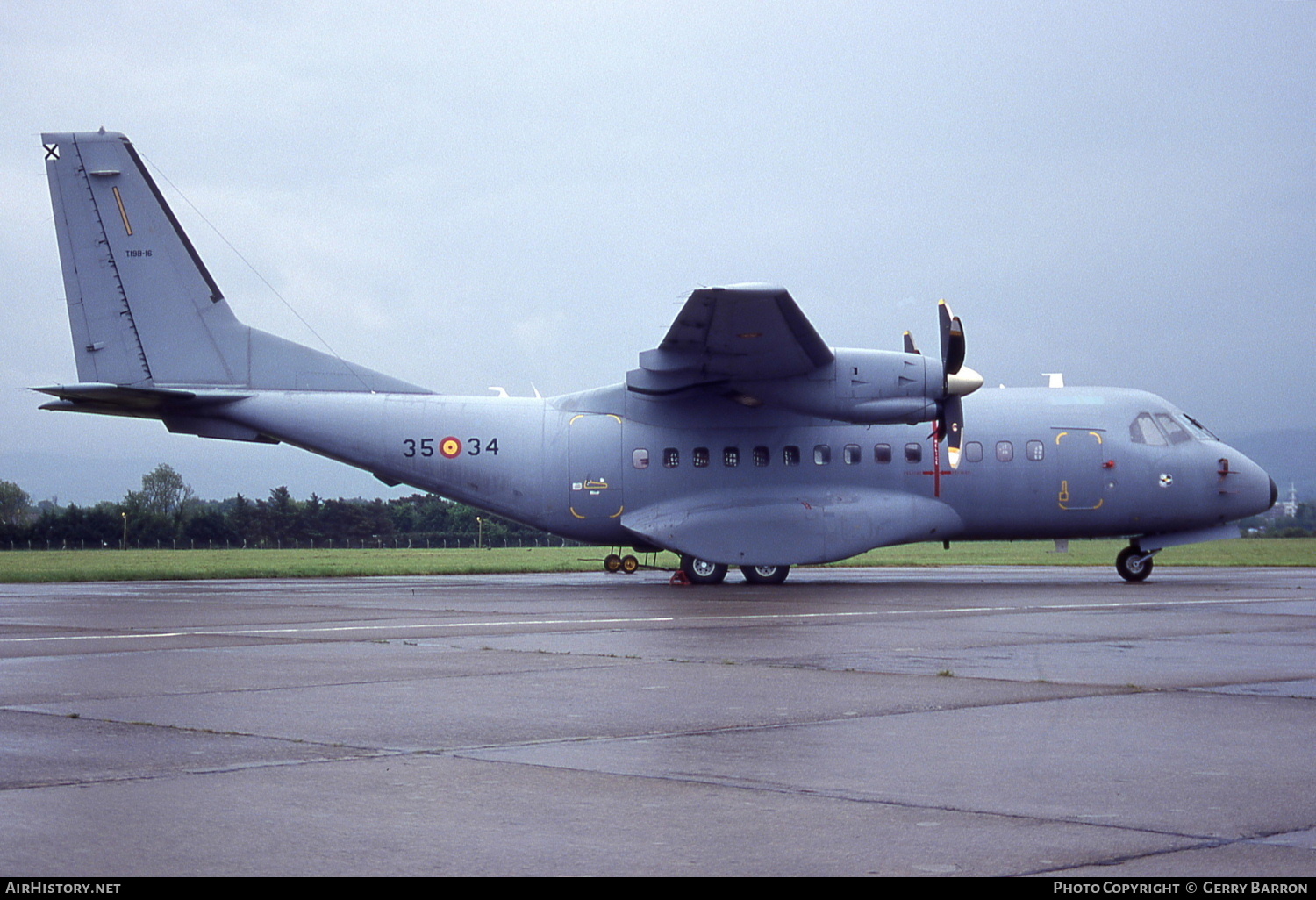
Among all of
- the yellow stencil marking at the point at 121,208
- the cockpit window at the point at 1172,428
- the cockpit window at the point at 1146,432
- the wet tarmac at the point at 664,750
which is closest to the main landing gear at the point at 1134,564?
the cockpit window at the point at 1146,432

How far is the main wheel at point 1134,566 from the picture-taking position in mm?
27234

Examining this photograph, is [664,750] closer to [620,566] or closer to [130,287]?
[130,287]

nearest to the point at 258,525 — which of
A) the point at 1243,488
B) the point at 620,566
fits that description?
the point at 620,566

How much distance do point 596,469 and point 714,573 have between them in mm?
3440

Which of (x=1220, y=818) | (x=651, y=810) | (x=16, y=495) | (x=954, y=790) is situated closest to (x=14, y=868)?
(x=651, y=810)

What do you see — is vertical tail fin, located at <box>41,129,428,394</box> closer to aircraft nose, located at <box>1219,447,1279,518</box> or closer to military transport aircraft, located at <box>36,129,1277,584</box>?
military transport aircraft, located at <box>36,129,1277,584</box>

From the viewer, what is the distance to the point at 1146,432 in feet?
89.9

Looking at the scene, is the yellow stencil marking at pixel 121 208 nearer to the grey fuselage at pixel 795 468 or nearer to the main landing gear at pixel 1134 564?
the grey fuselage at pixel 795 468

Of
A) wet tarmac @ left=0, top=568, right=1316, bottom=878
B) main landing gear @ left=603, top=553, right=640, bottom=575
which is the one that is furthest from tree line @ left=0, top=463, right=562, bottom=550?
wet tarmac @ left=0, top=568, right=1316, bottom=878

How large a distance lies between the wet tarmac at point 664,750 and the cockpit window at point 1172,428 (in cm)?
1278

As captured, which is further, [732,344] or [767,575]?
[767,575]

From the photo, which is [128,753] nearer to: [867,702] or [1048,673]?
[867,702]

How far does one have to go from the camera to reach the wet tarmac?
188 inches

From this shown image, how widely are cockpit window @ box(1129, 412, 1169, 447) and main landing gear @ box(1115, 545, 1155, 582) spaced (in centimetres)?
230
